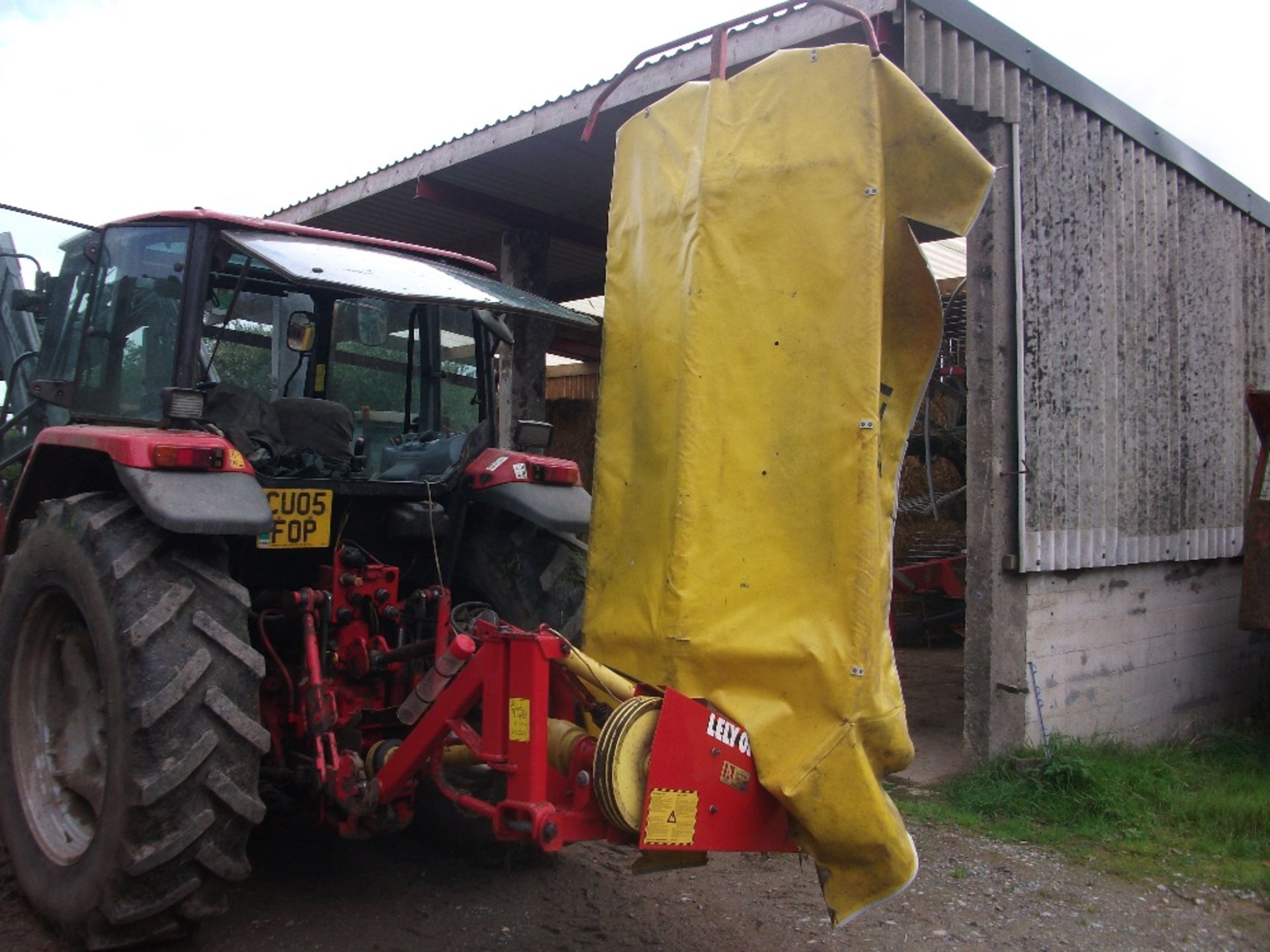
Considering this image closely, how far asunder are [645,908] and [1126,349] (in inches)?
178

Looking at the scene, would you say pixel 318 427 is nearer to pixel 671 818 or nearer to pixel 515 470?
pixel 515 470

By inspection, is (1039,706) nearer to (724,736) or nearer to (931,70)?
(931,70)

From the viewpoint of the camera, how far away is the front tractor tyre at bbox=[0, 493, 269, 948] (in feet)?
9.82

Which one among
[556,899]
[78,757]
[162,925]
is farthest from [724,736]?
[78,757]

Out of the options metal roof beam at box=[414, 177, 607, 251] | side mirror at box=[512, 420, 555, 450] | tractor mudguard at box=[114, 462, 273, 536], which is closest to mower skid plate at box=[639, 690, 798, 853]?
tractor mudguard at box=[114, 462, 273, 536]

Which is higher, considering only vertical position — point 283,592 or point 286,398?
point 286,398

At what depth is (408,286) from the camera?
3.53 meters

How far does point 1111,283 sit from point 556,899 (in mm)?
4739

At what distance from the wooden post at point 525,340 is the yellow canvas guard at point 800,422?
595 centimetres

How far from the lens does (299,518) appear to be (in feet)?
12.1

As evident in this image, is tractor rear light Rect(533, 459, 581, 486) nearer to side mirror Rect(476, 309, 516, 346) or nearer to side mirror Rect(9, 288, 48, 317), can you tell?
side mirror Rect(476, 309, 516, 346)

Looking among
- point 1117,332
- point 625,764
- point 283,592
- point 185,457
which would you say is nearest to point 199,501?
point 185,457

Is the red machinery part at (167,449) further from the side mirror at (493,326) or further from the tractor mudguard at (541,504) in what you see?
the side mirror at (493,326)

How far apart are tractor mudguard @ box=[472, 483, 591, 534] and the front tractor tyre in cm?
112
